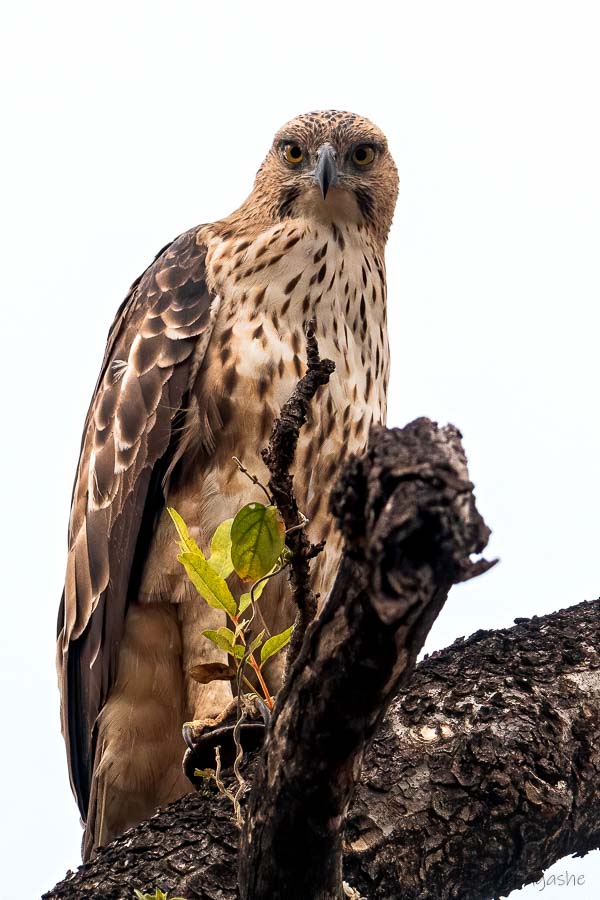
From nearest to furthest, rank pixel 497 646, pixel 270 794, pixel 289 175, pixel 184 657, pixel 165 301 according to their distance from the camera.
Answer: pixel 270 794 < pixel 497 646 < pixel 184 657 < pixel 165 301 < pixel 289 175

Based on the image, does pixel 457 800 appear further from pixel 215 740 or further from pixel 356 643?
pixel 356 643

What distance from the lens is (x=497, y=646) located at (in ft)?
13.4

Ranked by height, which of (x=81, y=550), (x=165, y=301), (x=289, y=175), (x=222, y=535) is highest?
(x=289, y=175)

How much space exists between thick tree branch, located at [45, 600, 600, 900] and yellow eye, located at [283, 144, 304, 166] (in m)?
2.50

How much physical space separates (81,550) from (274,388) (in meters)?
1.16

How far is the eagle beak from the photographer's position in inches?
206

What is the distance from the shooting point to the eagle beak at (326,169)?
206 inches

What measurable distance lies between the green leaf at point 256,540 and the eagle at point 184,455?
179 cm

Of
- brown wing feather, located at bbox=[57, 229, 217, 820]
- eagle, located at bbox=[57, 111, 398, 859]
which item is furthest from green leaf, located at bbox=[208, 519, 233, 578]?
brown wing feather, located at bbox=[57, 229, 217, 820]

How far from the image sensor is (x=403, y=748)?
145 inches

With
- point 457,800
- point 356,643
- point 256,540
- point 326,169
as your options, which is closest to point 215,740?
point 457,800

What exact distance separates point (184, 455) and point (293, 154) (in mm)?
1630

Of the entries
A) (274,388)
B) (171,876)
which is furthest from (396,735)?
(274,388)

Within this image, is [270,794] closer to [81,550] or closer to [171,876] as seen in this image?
[171,876]
